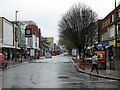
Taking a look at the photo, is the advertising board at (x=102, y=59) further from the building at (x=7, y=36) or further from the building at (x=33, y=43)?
the building at (x=33, y=43)

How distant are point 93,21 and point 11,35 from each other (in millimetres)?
26187

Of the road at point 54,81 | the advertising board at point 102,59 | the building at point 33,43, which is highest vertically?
the building at point 33,43

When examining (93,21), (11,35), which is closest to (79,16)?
(93,21)

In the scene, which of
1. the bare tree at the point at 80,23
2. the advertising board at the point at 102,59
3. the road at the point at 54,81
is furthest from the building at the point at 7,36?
the road at the point at 54,81

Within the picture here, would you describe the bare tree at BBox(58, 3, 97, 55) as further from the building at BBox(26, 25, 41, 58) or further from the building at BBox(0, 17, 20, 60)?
the building at BBox(26, 25, 41, 58)

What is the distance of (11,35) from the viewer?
51094 mm

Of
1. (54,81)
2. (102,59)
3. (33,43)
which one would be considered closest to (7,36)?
(102,59)

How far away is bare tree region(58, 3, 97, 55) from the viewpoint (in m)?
30.3

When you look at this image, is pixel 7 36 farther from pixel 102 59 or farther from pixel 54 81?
pixel 54 81

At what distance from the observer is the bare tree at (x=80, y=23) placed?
1192 inches

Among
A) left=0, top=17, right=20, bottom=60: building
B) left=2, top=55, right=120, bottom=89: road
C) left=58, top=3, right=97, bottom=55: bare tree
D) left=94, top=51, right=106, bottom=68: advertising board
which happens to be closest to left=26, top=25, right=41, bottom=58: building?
left=0, top=17, right=20, bottom=60: building

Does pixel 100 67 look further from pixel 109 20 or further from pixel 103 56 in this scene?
pixel 109 20

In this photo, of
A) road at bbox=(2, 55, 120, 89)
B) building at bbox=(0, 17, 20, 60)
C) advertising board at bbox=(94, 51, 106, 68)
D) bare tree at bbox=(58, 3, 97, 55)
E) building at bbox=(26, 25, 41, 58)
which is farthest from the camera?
building at bbox=(26, 25, 41, 58)

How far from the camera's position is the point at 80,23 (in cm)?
3045
